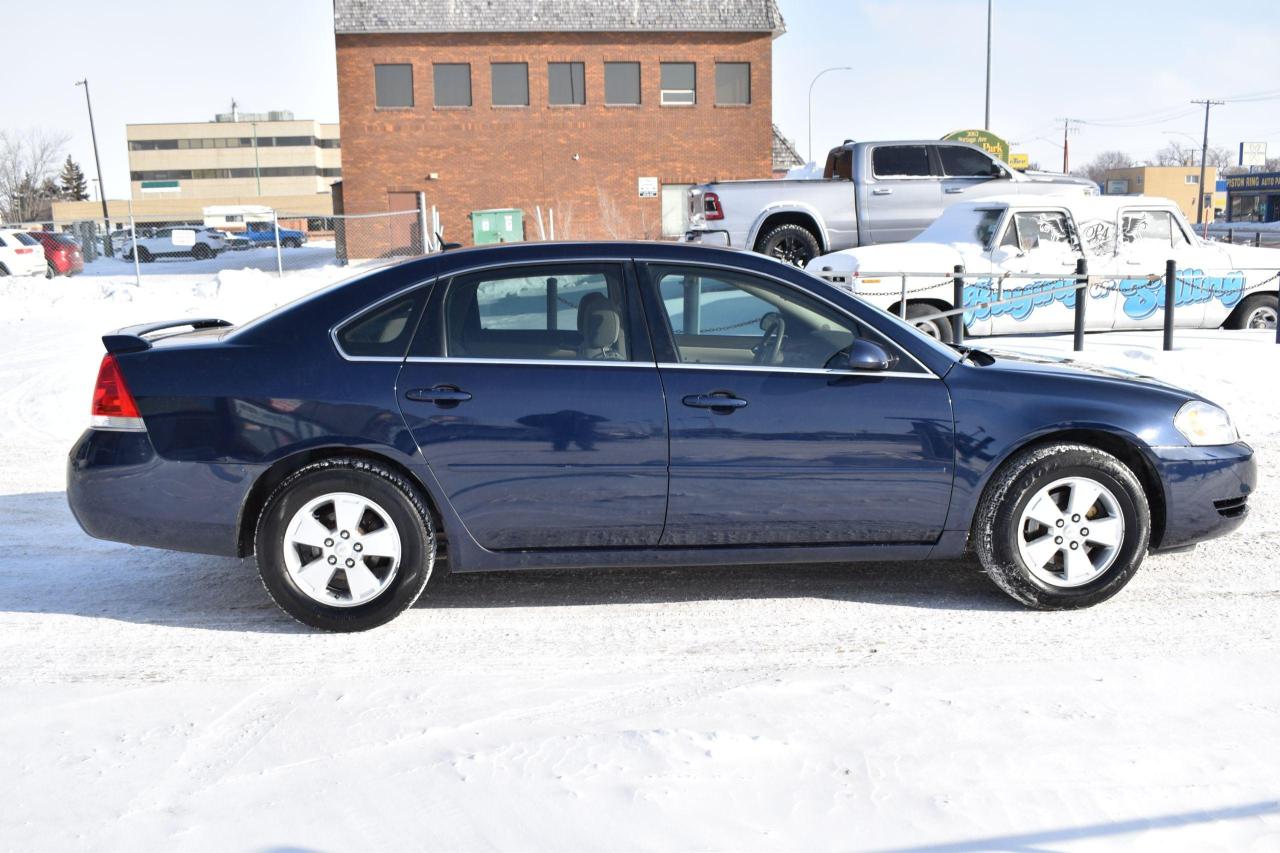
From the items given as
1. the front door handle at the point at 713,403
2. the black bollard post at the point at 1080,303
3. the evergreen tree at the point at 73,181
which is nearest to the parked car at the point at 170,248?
the black bollard post at the point at 1080,303

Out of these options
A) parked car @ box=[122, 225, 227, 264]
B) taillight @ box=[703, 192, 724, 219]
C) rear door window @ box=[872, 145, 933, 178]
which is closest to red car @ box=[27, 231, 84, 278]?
parked car @ box=[122, 225, 227, 264]

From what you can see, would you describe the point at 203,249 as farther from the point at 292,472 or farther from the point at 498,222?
the point at 292,472

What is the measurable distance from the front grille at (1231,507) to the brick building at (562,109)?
38.1m

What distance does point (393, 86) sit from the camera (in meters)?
42.7

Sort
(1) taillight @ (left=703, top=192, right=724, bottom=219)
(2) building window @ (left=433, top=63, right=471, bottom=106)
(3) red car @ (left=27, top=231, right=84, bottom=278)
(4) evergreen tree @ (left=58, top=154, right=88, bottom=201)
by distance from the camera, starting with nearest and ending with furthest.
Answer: (1) taillight @ (left=703, top=192, right=724, bottom=219), (3) red car @ (left=27, top=231, right=84, bottom=278), (2) building window @ (left=433, top=63, right=471, bottom=106), (4) evergreen tree @ (left=58, top=154, right=88, bottom=201)

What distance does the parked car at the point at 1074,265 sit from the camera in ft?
44.5

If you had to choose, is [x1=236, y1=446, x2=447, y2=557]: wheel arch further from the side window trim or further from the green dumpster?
the green dumpster

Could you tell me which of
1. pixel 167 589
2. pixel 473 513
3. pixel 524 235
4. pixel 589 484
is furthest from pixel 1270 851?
pixel 524 235

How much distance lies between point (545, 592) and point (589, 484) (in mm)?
880

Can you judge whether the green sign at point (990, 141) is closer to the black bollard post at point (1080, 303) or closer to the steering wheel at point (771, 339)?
the black bollard post at point (1080, 303)

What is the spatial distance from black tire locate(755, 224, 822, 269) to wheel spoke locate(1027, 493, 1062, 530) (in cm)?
1230

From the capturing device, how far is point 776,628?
5.16 m

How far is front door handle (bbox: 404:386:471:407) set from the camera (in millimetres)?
5051

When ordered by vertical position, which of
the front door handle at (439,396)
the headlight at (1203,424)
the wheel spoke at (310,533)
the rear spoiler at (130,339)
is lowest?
the wheel spoke at (310,533)
